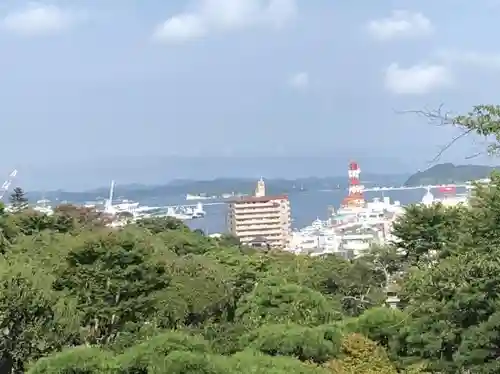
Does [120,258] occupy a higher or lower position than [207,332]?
higher

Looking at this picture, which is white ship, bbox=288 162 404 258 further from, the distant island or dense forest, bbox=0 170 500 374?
the distant island

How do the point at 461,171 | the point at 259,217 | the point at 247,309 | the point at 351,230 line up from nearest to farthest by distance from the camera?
the point at 461,171 → the point at 247,309 → the point at 351,230 → the point at 259,217

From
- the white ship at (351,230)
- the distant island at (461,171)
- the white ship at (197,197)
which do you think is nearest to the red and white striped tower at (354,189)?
the white ship at (351,230)

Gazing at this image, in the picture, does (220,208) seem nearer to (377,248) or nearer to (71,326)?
(377,248)

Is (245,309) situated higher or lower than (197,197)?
lower

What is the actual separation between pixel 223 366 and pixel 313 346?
2.09 metres

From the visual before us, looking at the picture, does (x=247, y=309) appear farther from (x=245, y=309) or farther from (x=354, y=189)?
(x=354, y=189)

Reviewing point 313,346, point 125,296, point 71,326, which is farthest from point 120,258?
point 313,346

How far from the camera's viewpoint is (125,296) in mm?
13656

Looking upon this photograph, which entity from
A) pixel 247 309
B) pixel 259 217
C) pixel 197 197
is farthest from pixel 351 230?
pixel 197 197

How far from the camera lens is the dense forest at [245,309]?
8375 mm

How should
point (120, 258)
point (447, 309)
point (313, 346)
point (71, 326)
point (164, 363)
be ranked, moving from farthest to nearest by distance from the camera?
point (120, 258) → point (71, 326) → point (313, 346) → point (447, 309) → point (164, 363)

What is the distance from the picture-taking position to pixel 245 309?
46.0 feet

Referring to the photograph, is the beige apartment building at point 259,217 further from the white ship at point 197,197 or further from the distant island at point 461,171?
the white ship at point 197,197
